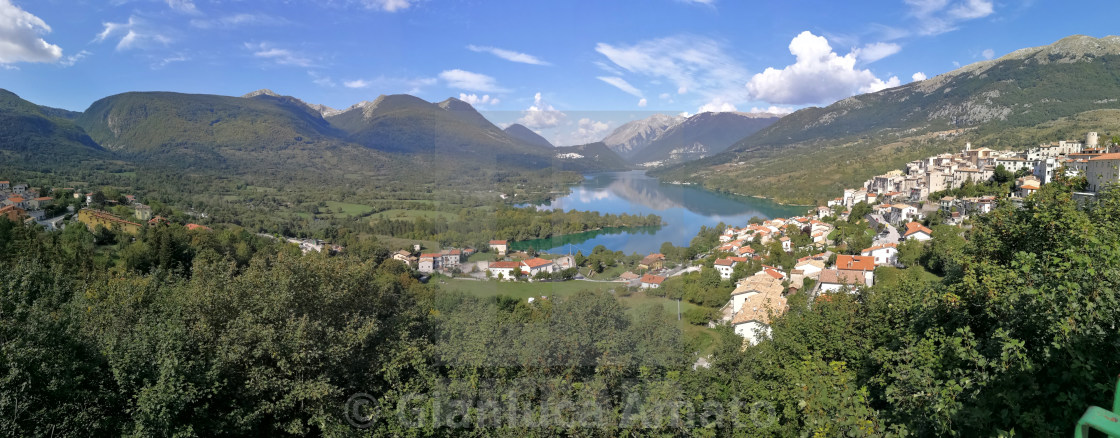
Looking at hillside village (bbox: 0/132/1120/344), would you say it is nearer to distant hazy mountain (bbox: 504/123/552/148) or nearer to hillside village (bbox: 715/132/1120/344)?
hillside village (bbox: 715/132/1120/344)

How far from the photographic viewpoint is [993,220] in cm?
524

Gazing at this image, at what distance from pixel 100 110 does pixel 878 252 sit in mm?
130109

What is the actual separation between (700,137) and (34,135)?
83368 mm

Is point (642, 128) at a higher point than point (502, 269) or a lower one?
higher

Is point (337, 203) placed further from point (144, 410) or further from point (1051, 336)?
point (1051, 336)

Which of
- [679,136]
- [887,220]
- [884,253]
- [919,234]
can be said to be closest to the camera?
[884,253]

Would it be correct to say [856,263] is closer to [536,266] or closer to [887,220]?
[887,220]

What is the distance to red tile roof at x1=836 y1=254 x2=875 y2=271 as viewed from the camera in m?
17.0

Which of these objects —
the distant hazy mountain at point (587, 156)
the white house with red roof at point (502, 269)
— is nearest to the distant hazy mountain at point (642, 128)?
the distant hazy mountain at point (587, 156)

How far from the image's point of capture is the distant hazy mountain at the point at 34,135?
181 feet

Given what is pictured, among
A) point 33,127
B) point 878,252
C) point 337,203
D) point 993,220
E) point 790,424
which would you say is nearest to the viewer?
point 790,424

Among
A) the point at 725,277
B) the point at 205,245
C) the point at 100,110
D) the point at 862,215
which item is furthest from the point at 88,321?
the point at 100,110

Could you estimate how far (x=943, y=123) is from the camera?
76.6 meters

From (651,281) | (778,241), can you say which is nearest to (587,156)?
(651,281)
